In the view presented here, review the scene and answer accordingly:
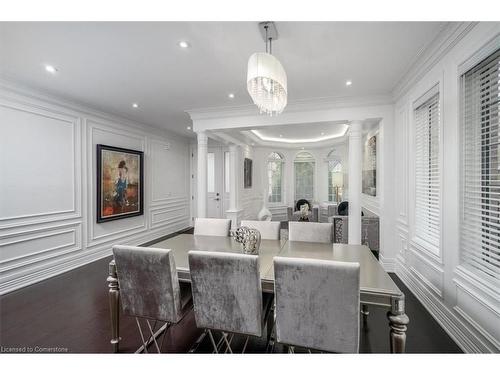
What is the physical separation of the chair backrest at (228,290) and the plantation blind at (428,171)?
201cm

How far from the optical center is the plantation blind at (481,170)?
1.65m

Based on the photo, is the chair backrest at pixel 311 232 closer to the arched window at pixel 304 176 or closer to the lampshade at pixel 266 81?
the lampshade at pixel 266 81

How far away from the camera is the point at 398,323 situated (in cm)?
135

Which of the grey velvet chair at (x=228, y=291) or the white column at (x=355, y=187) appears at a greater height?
the white column at (x=355, y=187)

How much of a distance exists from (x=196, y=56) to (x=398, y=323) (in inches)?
105

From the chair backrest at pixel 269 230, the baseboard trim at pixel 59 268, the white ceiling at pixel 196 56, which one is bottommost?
the baseboard trim at pixel 59 268

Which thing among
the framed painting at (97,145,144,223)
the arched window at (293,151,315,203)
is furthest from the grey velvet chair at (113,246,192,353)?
the arched window at (293,151,315,203)

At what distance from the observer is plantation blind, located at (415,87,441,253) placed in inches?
94.9

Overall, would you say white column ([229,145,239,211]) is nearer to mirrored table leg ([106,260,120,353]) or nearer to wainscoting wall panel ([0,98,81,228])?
wainscoting wall panel ([0,98,81,228])

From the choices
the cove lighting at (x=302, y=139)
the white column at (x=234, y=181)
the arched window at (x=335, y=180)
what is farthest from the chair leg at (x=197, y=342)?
the arched window at (x=335, y=180)

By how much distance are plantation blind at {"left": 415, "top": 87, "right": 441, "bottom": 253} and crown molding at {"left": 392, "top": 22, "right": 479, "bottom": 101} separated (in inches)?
10.5
